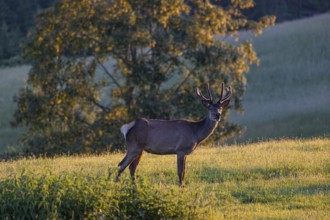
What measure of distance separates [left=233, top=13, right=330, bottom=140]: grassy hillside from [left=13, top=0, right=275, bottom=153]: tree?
23.6 feet

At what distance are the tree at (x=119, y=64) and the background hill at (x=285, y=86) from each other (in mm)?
5861

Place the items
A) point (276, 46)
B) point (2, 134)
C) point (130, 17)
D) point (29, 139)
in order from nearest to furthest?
point (130, 17)
point (29, 139)
point (2, 134)
point (276, 46)

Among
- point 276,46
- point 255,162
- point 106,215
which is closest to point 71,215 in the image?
point 106,215

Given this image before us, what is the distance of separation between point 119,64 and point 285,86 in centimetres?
1512

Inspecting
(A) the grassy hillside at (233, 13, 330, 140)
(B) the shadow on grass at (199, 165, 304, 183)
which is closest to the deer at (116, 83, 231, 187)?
(B) the shadow on grass at (199, 165, 304, 183)

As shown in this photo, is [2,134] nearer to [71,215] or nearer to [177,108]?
[177,108]

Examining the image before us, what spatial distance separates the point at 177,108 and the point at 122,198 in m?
15.3

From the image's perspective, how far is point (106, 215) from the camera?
10.5 meters

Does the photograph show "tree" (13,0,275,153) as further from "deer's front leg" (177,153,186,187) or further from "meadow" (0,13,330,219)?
"deer's front leg" (177,153,186,187)

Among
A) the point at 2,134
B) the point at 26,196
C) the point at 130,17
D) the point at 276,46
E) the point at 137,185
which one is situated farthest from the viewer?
the point at 276,46

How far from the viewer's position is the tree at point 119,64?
26.0 meters

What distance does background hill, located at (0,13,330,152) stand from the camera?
34.5m

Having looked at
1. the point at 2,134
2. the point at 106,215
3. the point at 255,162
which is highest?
the point at 106,215

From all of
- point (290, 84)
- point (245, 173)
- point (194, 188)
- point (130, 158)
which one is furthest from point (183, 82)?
point (194, 188)
